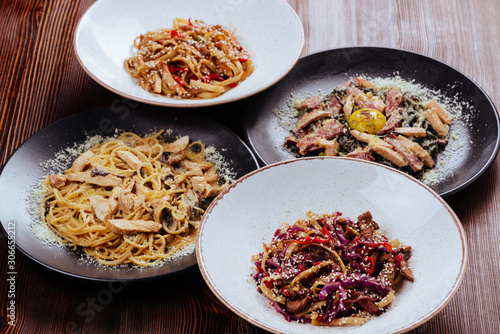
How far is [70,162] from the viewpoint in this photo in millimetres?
2957

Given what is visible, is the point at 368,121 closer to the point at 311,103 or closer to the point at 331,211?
the point at 311,103

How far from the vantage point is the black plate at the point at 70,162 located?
2346 millimetres

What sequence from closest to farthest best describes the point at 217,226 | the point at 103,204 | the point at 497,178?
the point at 217,226 < the point at 103,204 < the point at 497,178

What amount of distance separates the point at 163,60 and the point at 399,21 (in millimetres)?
1937

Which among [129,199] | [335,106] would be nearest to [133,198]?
[129,199]

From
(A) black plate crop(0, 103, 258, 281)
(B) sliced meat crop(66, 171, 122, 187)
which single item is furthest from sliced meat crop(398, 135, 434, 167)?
(B) sliced meat crop(66, 171, 122, 187)

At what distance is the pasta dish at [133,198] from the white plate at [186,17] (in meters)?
0.32

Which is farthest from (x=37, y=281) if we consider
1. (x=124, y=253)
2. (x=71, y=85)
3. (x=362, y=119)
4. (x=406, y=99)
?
(x=406, y=99)

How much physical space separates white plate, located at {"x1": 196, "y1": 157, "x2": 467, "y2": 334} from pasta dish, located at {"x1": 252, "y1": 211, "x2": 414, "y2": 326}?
4 cm

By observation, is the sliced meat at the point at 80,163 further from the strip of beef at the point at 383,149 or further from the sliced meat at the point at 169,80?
the strip of beef at the point at 383,149

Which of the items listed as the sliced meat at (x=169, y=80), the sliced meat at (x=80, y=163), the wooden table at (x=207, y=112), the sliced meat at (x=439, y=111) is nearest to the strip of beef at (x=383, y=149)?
the wooden table at (x=207, y=112)

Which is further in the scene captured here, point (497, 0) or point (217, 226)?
point (497, 0)

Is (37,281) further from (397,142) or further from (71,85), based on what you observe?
(397,142)

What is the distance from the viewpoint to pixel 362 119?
3105 mm
